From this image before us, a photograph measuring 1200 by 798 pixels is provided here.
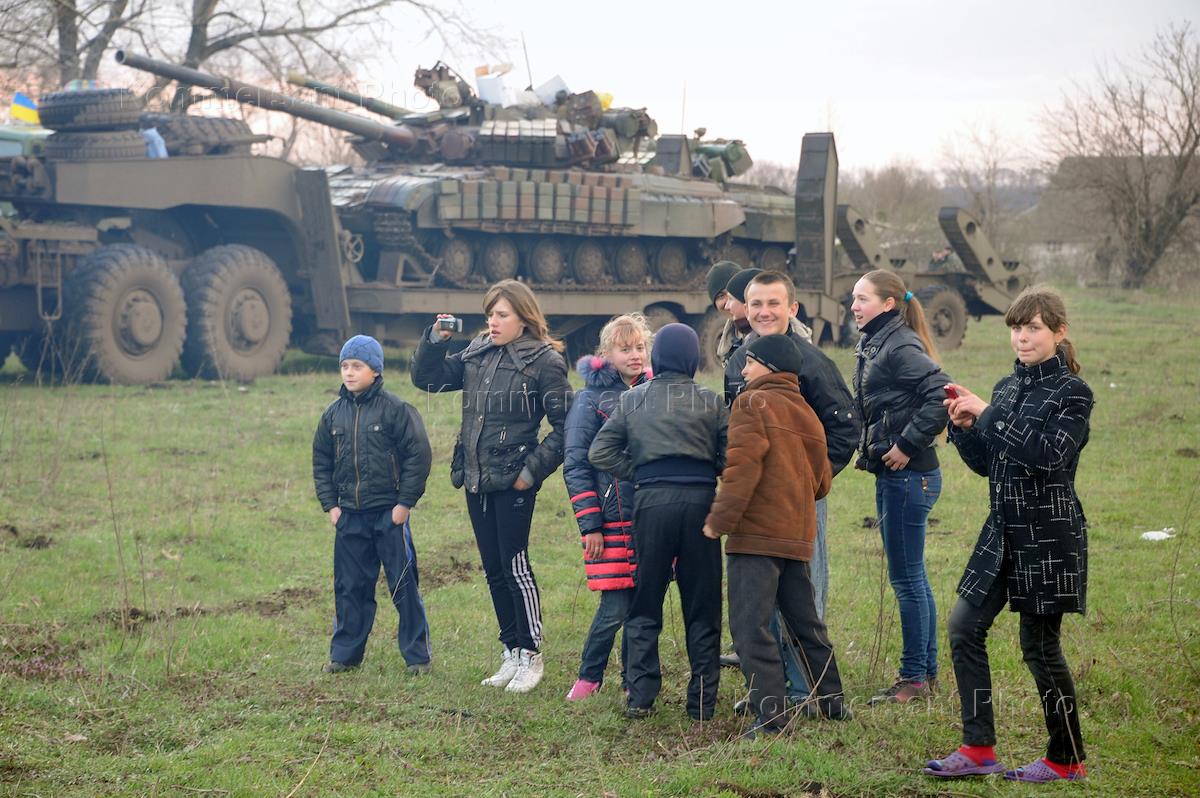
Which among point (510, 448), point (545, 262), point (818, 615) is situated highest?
point (545, 262)

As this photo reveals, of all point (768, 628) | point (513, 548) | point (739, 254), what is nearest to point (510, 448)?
point (513, 548)

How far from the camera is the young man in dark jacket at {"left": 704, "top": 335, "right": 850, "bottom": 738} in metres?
5.36

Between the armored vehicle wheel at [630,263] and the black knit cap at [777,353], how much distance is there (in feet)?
44.9

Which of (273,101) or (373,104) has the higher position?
(373,104)

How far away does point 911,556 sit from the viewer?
594 centimetres

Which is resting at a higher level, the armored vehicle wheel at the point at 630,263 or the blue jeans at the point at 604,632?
the armored vehicle wheel at the point at 630,263

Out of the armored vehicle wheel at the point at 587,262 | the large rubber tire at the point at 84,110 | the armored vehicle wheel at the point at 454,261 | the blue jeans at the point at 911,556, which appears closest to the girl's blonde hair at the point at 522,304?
the blue jeans at the point at 911,556

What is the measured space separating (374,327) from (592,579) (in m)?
12.0

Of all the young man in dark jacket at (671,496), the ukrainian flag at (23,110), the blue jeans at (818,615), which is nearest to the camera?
the young man in dark jacket at (671,496)

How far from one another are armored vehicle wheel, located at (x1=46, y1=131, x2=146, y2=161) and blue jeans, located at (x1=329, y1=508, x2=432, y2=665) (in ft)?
35.0

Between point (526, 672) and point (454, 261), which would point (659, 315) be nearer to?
point (454, 261)

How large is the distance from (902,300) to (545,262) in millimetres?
12357

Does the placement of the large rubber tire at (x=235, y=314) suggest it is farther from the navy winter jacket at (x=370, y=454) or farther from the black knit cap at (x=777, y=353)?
the black knit cap at (x=777, y=353)

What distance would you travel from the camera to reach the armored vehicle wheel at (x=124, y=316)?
15.1 m
